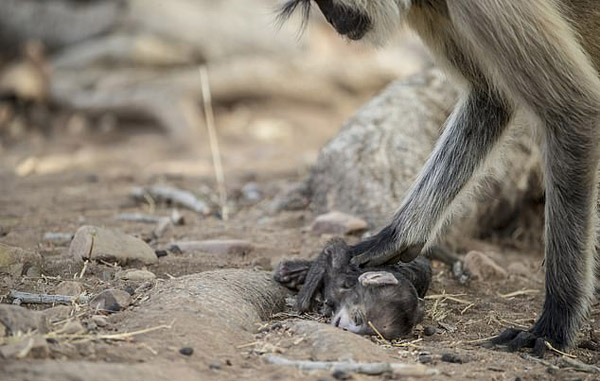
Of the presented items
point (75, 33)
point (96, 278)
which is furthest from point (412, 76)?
point (75, 33)

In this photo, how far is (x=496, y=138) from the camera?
4.24 m

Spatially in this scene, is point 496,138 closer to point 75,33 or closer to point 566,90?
point 566,90

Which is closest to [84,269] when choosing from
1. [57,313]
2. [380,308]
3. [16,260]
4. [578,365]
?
[16,260]

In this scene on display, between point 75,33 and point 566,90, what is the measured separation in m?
8.96

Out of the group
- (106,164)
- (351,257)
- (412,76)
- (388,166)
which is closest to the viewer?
(351,257)

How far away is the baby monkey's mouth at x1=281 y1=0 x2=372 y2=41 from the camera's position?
12.3ft

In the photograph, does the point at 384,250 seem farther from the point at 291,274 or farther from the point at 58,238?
the point at 58,238

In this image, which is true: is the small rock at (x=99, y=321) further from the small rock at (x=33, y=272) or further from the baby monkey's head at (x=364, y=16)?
the baby monkey's head at (x=364, y=16)

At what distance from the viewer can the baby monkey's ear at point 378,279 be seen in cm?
361

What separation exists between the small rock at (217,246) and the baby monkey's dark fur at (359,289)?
0.68 m

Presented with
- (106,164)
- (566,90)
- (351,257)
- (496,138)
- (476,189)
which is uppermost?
(566,90)

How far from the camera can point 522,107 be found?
11.9 ft

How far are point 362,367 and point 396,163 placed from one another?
2.70 metres

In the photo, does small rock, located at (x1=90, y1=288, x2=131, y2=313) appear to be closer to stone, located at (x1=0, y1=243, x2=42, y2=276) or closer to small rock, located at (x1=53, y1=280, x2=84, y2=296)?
small rock, located at (x1=53, y1=280, x2=84, y2=296)
